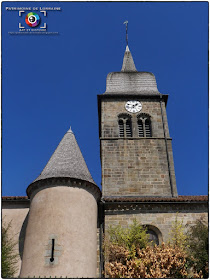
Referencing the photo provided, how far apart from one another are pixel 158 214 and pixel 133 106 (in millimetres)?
10468

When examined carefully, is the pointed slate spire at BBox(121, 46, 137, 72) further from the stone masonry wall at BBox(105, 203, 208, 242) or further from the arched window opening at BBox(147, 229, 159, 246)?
the arched window opening at BBox(147, 229, 159, 246)

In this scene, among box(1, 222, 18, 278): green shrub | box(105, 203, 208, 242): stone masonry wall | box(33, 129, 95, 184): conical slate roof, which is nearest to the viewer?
box(1, 222, 18, 278): green shrub

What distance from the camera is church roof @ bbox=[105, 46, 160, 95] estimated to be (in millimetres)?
24469

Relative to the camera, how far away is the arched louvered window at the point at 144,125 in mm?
21656

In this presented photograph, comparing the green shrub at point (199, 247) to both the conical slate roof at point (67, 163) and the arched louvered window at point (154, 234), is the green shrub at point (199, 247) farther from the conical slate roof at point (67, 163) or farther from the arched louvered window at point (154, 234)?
the conical slate roof at point (67, 163)

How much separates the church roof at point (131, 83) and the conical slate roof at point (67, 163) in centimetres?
911

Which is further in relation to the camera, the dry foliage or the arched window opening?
the arched window opening

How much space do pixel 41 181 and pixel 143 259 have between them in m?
5.44

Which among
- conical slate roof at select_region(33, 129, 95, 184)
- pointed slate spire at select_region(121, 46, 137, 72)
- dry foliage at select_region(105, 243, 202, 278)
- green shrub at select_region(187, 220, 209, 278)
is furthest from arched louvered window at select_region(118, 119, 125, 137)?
dry foliage at select_region(105, 243, 202, 278)

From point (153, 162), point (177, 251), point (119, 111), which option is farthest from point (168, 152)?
point (177, 251)

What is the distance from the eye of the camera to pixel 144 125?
22.0 metres

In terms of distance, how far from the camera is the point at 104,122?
72.3 feet

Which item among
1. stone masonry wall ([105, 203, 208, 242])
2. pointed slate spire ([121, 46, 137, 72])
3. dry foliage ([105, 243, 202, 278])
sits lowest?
dry foliage ([105, 243, 202, 278])

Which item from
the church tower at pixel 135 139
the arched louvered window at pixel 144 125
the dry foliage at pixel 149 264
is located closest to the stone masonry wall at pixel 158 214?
the dry foliage at pixel 149 264
